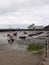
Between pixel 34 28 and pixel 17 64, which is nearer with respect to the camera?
pixel 17 64

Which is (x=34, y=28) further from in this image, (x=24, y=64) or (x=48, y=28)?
(x=24, y=64)

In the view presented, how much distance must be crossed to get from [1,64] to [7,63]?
43 cm

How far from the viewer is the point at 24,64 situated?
14.8 meters

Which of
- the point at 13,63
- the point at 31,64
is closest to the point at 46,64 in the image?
the point at 31,64

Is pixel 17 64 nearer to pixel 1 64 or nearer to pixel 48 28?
pixel 1 64

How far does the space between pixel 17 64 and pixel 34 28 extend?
99.2 m

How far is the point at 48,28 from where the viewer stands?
87.8 m

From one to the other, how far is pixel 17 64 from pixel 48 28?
7370cm

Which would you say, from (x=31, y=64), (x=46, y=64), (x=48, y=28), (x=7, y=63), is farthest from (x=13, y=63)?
(x=48, y=28)

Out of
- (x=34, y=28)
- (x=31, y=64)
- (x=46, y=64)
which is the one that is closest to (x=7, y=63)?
(x=31, y=64)

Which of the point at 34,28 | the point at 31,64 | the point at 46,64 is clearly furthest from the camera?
the point at 34,28

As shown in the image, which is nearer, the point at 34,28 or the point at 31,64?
the point at 31,64

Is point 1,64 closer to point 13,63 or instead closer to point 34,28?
point 13,63

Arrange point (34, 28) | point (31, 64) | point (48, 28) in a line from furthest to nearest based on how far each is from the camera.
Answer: point (34, 28) → point (48, 28) → point (31, 64)
